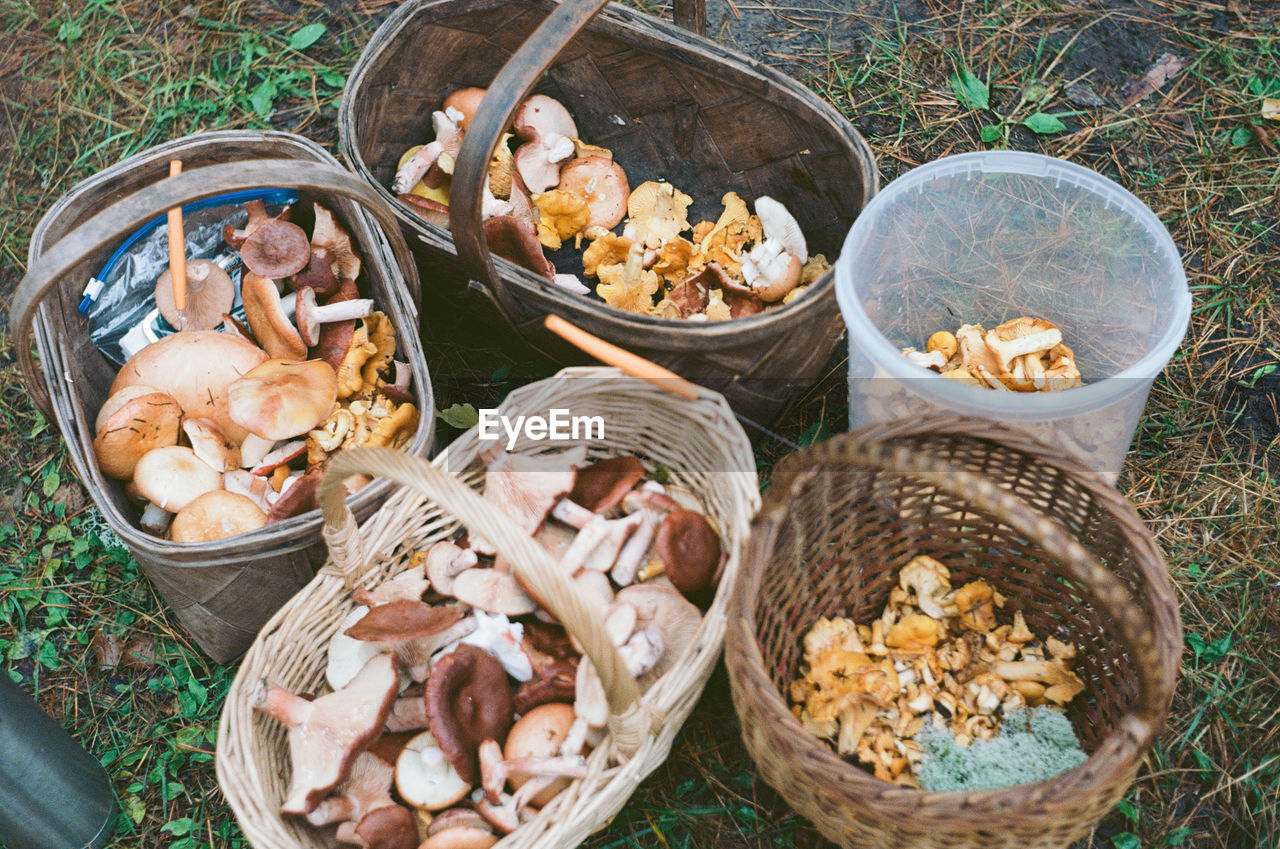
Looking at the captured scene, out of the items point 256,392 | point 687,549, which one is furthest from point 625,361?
point 256,392

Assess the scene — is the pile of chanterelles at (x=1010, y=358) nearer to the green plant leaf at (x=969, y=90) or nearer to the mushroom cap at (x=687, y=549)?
the mushroom cap at (x=687, y=549)

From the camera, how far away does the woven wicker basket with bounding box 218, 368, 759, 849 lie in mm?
1608

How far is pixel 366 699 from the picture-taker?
76.3 inches

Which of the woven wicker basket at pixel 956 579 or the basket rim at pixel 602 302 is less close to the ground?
the basket rim at pixel 602 302

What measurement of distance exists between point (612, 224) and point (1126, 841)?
2.17 meters

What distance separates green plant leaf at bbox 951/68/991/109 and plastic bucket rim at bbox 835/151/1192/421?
1085 mm

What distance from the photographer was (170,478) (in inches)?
89.7

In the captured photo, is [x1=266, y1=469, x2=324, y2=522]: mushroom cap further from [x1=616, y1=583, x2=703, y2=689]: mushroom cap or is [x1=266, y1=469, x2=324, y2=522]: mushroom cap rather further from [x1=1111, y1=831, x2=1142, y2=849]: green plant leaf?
[x1=1111, y1=831, x2=1142, y2=849]: green plant leaf

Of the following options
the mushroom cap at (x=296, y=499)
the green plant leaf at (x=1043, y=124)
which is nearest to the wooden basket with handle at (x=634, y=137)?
the mushroom cap at (x=296, y=499)

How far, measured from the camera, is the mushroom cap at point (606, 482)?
225 cm

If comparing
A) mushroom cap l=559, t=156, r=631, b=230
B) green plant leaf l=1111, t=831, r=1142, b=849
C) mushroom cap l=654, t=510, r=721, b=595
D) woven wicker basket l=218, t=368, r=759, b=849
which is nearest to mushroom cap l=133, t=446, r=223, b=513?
woven wicker basket l=218, t=368, r=759, b=849

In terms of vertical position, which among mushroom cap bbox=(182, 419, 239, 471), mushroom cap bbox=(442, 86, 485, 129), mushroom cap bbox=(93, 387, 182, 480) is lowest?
mushroom cap bbox=(182, 419, 239, 471)

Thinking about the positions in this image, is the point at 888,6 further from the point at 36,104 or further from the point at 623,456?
the point at 36,104

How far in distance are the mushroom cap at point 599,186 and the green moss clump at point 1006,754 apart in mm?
1766
